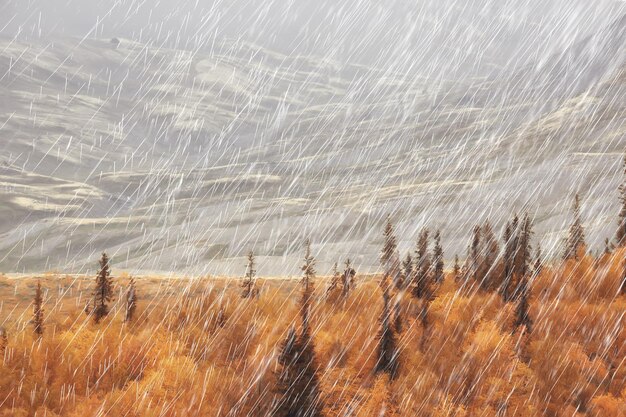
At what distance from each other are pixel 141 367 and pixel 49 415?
35.5 ft

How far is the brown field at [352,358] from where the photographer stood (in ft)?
152

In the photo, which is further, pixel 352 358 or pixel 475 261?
pixel 475 261

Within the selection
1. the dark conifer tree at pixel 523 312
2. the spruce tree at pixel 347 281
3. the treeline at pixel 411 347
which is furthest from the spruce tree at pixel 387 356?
the spruce tree at pixel 347 281

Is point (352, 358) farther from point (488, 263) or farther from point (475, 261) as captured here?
point (475, 261)

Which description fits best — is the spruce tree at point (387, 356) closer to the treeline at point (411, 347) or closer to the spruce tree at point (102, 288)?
the treeline at point (411, 347)

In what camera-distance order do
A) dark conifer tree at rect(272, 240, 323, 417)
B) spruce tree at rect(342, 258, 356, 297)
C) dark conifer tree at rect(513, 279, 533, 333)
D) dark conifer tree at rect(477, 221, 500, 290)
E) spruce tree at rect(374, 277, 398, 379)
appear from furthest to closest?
1. spruce tree at rect(342, 258, 356, 297)
2. dark conifer tree at rect(477, 221, 500, 290)
3. dark conifer tree at rect(513, 279, 533, 333)
4. spruce tree at rect(374, 277, 398, 379)
5. dark conifer tree at rect(272, 240, 323, 417)

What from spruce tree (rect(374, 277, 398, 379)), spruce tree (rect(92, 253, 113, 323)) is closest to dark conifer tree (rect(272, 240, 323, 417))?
spruce tree (rect(374, 277, 398, 379))

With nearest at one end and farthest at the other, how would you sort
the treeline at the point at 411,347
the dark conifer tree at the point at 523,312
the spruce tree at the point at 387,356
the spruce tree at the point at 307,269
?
the treeline at the point at 411,347 < the spruce tree at the point at 387,356 < the dark conifer tree at the point at 523,312 < the spruce tree at the point at 307,269

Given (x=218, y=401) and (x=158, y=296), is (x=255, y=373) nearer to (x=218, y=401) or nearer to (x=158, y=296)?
(x=218, y=401)

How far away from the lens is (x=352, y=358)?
55.3 meters

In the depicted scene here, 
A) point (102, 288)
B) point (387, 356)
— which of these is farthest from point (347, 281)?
point (102, 288)

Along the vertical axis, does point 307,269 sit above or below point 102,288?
above

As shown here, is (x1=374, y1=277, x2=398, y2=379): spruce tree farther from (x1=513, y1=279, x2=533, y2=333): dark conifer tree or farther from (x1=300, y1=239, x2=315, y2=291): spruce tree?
(x1=513, y1=279, x2=533, y2=333): dark conifer tree

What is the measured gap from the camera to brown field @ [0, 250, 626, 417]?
4628cm
